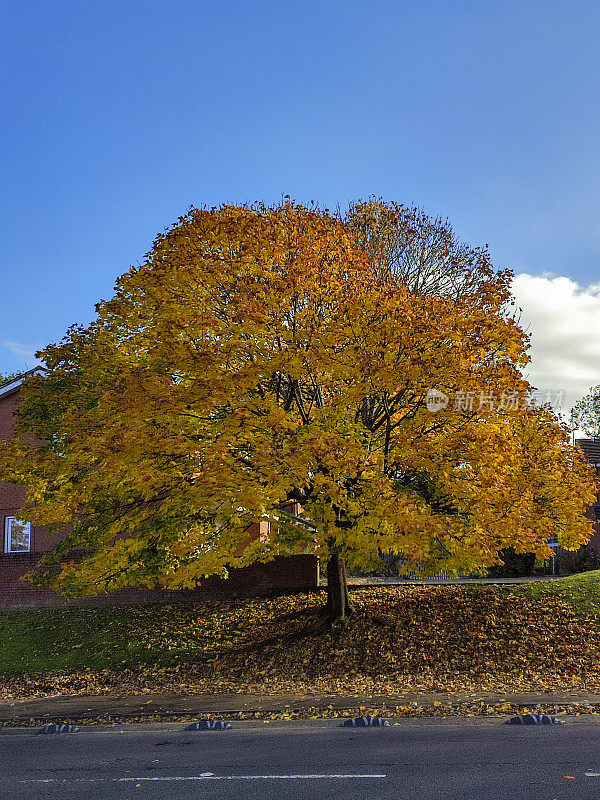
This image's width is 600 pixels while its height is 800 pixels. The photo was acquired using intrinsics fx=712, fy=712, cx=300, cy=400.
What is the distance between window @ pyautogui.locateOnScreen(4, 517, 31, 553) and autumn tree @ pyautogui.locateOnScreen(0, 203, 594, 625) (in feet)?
38.3

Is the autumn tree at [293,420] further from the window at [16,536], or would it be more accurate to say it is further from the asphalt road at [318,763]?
the window at [16,536]

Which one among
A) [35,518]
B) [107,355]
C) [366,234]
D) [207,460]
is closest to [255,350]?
[207,460]

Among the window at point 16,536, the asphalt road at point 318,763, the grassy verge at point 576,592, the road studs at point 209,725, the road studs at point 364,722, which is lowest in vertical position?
the road studs at point 209,725

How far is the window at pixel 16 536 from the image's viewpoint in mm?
26516

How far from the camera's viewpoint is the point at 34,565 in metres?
25.6

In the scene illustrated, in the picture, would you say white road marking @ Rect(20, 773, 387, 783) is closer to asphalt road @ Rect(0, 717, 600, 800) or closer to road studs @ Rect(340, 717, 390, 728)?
asphalt road @ Rect(0, 717, 600, 800)

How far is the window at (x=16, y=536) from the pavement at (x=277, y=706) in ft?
39.5

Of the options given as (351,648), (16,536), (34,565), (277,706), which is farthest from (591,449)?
(277,706)

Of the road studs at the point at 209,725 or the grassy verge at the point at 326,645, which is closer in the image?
the road studs at the point at 209,725

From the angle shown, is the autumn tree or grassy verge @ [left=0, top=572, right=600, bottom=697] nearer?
the autumn tree

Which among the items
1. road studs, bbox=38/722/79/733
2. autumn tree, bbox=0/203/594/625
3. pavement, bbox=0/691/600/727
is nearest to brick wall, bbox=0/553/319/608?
autumn tree, bbox=0/203/594/625

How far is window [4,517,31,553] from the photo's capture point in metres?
26.5

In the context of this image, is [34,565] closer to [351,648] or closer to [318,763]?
[351,648]

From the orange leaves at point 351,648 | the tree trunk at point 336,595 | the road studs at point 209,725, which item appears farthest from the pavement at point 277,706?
the tree trunk at point 336,595
